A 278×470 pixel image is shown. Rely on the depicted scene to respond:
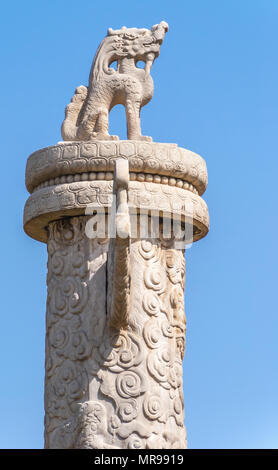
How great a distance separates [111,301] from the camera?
23.0 feet

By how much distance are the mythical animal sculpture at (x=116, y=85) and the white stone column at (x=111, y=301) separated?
1.57ft

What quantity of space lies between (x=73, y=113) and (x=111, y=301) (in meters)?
1.83

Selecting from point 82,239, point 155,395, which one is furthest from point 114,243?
point 155,395

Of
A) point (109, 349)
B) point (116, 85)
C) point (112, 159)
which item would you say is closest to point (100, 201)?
point (112, 159)

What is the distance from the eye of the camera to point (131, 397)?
23.0ft

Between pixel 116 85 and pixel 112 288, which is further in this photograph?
pixel 116 85

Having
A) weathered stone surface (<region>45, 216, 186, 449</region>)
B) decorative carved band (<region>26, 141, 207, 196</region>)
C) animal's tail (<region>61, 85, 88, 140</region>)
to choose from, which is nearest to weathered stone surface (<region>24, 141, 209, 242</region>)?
decorative carved band (<region>26, 141, 207, 196</region>)

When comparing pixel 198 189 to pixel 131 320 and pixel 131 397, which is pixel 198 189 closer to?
pixel 131 320

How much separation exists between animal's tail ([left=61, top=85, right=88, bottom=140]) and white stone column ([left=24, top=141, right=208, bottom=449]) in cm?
42

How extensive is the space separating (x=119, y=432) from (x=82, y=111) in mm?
2607

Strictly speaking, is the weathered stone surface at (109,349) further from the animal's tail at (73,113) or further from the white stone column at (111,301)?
the animal's tail at (73,113)

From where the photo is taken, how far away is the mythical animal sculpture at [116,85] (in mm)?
7836

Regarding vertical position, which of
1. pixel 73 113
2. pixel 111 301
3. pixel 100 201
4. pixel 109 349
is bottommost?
pixel 109 349

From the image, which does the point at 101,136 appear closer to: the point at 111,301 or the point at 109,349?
the point at 111,301
